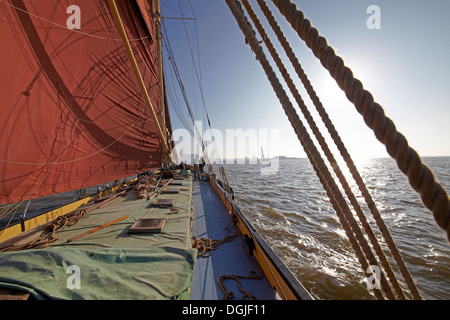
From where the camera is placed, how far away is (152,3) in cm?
825

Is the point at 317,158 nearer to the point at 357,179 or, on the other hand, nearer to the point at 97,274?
the point at 357,179

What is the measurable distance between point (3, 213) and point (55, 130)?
1.56 meters

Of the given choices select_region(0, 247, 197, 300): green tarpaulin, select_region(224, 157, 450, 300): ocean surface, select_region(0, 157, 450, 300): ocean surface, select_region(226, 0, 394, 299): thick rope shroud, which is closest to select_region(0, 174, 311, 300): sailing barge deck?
select_region(0, 247, 197, 300): green tarpaulin

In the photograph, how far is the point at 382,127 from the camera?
85cm

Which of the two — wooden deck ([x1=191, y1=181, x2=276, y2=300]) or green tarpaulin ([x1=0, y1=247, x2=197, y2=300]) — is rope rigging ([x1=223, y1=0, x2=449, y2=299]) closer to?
wooden deck ([x1=191, y1=181, x2=276, y2=300])

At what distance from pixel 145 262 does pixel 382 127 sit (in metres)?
2.33

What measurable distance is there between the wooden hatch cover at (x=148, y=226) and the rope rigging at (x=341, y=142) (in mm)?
2422

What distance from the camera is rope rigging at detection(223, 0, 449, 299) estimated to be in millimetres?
787

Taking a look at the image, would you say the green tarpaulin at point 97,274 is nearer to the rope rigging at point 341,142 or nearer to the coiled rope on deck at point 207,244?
the coiled rope on deck at point 207,244

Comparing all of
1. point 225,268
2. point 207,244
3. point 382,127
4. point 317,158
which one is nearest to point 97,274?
point 225,268

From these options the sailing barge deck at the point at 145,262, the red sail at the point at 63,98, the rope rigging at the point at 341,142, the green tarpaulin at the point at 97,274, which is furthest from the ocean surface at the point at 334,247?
the red sail at the point at 63,98

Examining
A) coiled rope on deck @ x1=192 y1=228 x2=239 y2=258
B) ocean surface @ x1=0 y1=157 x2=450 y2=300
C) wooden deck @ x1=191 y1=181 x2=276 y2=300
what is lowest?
ocean surface @ x1=0 y1=157 x2=450 y2=300

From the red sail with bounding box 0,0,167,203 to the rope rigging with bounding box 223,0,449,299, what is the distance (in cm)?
356
